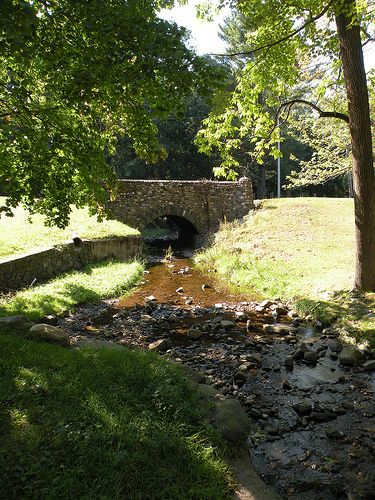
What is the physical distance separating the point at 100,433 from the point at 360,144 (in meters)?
6.93

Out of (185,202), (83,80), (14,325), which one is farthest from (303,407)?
(185,202)

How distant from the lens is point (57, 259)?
10742 mm

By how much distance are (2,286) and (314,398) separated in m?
7.35

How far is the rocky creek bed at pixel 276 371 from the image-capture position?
3494mm

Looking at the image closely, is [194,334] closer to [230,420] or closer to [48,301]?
[230,420]

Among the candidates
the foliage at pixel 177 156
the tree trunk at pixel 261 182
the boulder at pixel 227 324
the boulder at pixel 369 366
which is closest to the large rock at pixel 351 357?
the boulder at pixel 369 366

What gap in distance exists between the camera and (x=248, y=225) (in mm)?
17875

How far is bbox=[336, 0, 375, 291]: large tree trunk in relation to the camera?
681 centimetres

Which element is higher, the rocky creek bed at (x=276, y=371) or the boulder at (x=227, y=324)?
the boulder at (x=227, y=324)

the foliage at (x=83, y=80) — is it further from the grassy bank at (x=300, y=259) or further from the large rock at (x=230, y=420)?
the grassy bank at (x=300, y=259)

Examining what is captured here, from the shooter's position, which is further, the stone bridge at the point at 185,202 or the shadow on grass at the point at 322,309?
the stone bridge at the point at 185,202

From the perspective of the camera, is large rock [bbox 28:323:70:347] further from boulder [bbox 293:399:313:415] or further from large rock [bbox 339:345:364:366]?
large rock [bbox 339:345:364:366]

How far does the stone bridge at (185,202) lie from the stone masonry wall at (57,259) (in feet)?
11.4

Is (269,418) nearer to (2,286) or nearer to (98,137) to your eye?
(98,137)
